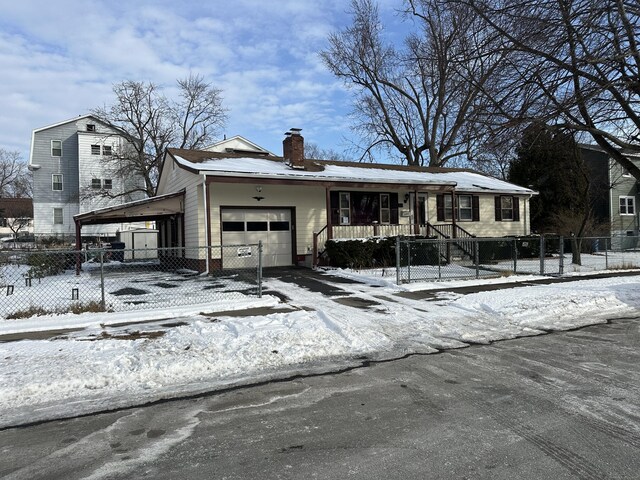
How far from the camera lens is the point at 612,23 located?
1036 cm

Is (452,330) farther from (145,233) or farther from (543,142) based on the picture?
(145,233)

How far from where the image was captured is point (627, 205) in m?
32.9

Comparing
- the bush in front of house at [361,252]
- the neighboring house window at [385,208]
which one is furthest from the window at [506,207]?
the bush in front of house at [361,252]

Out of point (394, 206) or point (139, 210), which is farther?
point (394, 206)

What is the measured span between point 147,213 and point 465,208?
14872 mm

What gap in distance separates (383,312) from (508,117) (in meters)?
7.74

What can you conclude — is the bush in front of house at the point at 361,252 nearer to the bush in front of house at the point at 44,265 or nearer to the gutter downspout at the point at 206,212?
the gutter downspout at the point at 206,212

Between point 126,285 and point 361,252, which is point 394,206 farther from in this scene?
Answer: point 126,285

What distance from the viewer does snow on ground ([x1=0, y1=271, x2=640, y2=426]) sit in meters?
4.70

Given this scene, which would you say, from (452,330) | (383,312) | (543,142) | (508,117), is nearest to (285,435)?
(452,330)

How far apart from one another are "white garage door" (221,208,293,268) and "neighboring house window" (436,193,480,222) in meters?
7.79

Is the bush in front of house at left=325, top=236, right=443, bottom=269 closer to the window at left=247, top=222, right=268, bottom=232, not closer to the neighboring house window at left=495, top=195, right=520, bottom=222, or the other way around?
the window at left=247, top=222, right=268, bottom=232

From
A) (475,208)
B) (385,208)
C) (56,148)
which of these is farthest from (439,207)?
(56,148)

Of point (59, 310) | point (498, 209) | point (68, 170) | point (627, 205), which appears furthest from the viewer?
point (68, 170)
